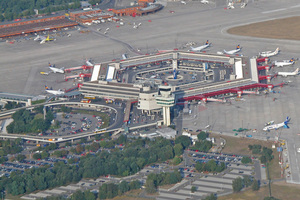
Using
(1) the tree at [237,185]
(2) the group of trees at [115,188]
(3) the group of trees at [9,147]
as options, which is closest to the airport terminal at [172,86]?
(3) the group of trees at [9,147]

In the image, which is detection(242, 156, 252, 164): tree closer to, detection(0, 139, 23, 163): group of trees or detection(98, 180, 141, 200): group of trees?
detection(98, 180, 141, 200): group of trees

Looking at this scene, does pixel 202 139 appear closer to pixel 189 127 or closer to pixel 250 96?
pixel 189 127

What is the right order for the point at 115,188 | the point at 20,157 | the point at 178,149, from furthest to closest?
the point at 20,157 < the point at 178,149 < the point at 115,188

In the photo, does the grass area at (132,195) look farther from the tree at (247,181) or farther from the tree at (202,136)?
the tree at (202,136)

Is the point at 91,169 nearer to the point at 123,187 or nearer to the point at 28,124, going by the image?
the point at 123,187

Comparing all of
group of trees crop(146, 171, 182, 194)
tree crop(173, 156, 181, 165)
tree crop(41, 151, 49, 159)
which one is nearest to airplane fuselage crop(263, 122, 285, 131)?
tree crop(173, 156, 181, 165)

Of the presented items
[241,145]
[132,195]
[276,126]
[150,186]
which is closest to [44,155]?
[132,195]

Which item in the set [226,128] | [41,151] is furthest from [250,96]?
[41,151]
